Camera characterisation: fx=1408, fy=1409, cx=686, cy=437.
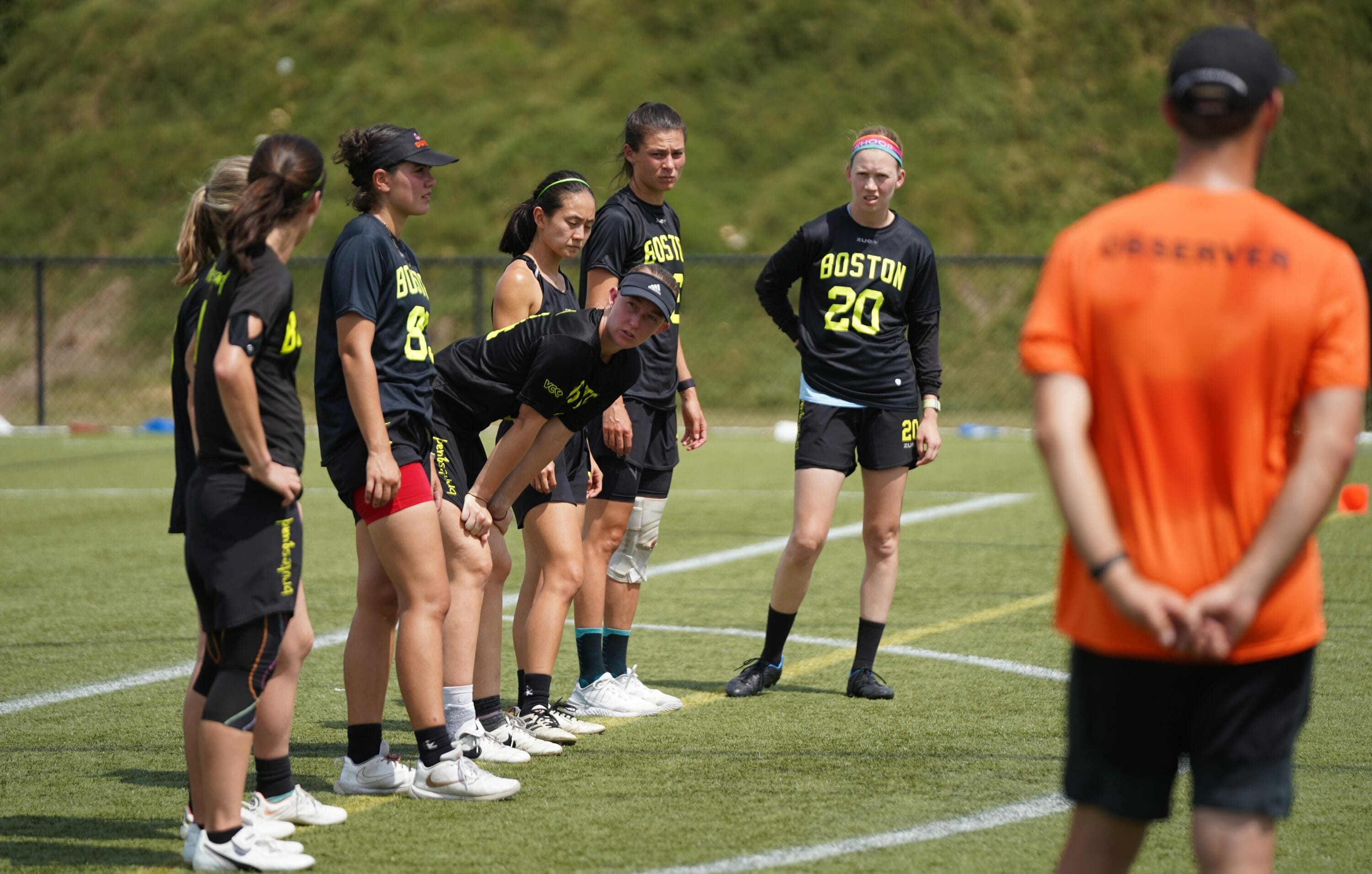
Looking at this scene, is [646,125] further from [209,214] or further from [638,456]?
[209,214]

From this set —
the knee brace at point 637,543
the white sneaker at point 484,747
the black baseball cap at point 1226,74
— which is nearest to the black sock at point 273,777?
the white sneaker at point 484,747

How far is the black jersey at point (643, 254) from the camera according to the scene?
5859 millimetres

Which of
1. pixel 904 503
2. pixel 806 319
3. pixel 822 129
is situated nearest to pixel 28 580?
pixel 806 319

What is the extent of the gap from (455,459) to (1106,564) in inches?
112

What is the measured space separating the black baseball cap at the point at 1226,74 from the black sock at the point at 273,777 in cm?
306

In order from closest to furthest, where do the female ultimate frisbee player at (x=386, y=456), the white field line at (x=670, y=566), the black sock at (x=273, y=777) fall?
the black sock at (x=273, y=777), the female ultimate frisbee player at (x=386, y=456), the white field line at (x=670, y=566)

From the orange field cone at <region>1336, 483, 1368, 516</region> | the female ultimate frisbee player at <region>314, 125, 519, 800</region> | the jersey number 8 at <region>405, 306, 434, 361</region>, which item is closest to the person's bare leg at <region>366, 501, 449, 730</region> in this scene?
the female ultimate frisbee player at <region>314, 125, 519, 800</region>

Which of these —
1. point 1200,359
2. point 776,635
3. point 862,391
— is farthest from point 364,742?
point 1200,359

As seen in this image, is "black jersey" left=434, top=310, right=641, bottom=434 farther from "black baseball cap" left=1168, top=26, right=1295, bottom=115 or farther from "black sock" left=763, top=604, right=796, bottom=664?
"black baseball cap" left=1168, top=26, right=1295, bottom=115

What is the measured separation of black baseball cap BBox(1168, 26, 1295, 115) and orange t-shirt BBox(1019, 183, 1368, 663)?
154 millimetres

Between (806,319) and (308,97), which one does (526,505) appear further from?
(308,97)

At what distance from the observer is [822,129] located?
30156 millimetres

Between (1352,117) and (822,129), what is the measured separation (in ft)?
35.7

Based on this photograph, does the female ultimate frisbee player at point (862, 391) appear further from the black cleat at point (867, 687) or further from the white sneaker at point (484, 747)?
the white sneaker at point (484, 747)
